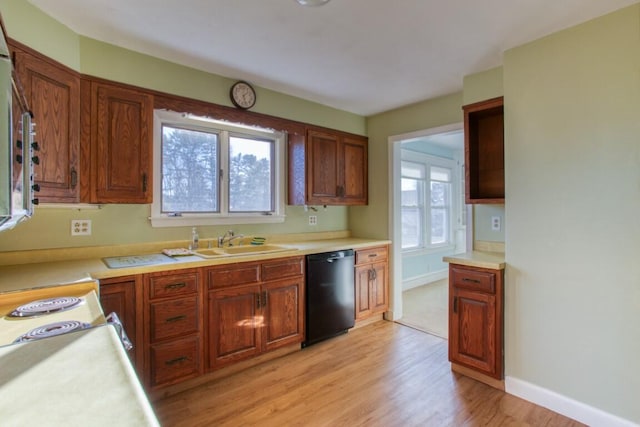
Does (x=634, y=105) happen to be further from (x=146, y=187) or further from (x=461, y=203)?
(x=461, y=203)

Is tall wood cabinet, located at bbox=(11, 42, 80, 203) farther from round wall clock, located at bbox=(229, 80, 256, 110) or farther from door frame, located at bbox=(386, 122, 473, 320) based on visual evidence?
door frame, located at bbox=(386, 122, 473, 320)

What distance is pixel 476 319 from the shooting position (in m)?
2.33

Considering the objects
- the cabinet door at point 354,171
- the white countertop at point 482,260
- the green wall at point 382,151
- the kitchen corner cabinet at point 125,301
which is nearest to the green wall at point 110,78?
the kitchen corner cabinet at point 125,301

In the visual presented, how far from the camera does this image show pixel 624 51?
5.83 ft

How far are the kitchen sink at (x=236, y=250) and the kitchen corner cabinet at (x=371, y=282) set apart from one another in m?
0.90

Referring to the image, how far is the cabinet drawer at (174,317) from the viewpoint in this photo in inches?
81.0

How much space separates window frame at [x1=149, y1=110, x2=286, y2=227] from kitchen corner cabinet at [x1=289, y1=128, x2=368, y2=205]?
0.44ft

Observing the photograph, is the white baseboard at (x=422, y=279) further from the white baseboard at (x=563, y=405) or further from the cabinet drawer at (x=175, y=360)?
the cabinet drawer at (x=175, y=360)

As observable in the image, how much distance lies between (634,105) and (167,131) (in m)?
3.14

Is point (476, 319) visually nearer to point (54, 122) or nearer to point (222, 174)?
point (222, 174)

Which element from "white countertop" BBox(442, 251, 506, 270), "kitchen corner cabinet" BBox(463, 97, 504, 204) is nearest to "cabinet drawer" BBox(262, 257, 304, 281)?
"white countertop" BBox(442, 251, 506, 270)

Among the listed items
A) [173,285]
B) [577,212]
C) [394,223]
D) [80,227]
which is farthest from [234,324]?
[577,212]

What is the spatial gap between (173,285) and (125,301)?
283 millimetres

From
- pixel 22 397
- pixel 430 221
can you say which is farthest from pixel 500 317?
pixel 430 221
